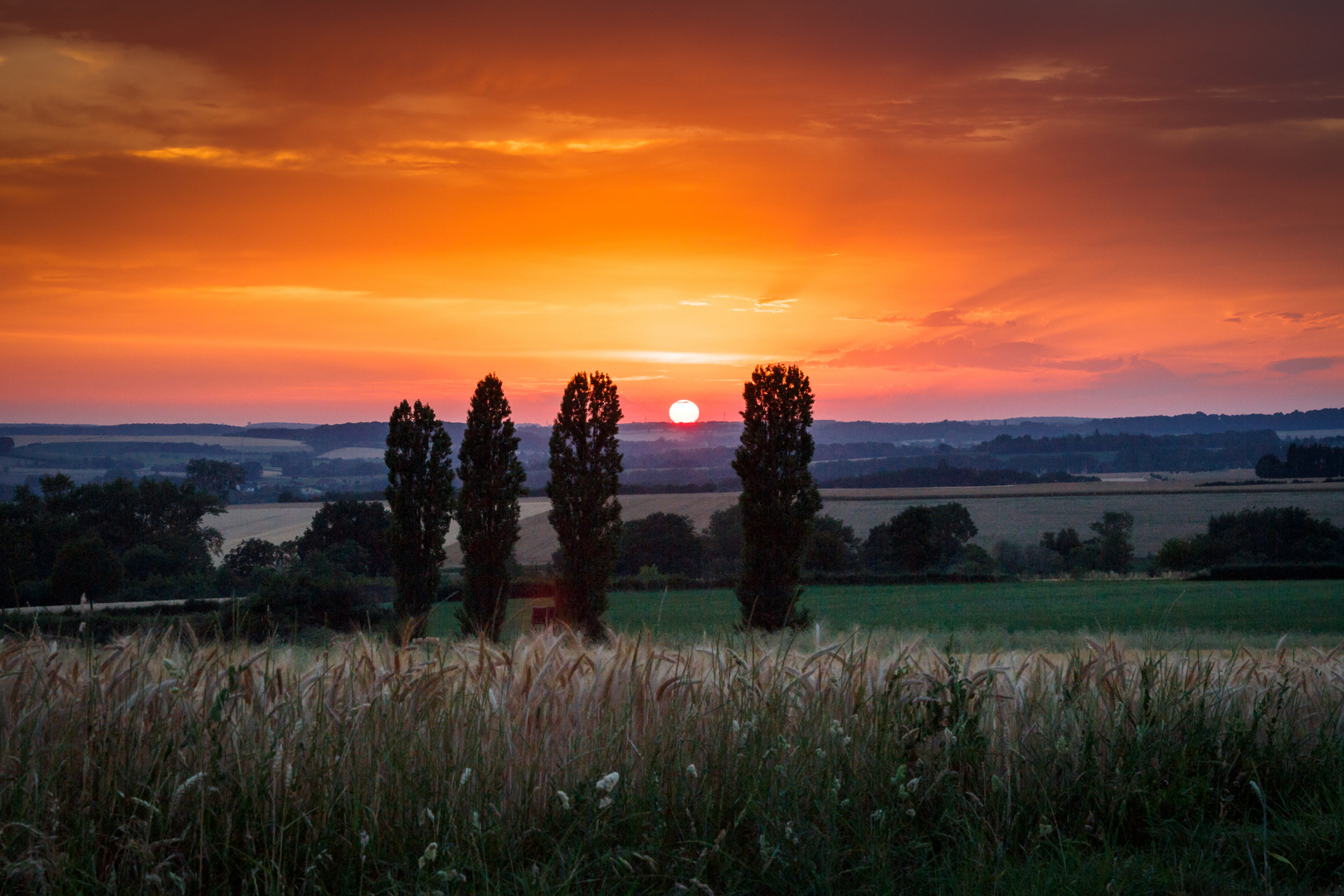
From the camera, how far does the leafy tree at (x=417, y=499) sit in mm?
29344

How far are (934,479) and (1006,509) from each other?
15.0m

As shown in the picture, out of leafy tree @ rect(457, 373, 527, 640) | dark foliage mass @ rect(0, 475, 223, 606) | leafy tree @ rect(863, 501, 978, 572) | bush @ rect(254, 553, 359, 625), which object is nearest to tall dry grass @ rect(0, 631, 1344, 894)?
leafy tree @ rect(457, 373, 527, 640)

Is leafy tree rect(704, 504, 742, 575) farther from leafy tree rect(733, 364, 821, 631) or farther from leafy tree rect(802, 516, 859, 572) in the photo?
leafy tree rect(733, 364, 821, 631)

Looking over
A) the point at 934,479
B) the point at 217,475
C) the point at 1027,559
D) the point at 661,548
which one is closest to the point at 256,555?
the point at 217,475

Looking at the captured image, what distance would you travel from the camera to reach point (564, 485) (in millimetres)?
28047

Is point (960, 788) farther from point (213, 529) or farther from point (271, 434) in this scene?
point (271, 434)

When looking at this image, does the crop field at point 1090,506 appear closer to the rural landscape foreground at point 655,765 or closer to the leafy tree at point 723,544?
the leafy tree at point 723,544

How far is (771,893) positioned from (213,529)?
6240cm

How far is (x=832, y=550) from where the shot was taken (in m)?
50.2

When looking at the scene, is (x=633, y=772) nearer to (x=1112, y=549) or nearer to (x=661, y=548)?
(x=661, y=548)

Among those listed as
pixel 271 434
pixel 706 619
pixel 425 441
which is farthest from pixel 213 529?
pixel 706 619

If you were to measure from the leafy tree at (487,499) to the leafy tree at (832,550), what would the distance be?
23.2m

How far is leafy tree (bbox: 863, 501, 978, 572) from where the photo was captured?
51.2 m

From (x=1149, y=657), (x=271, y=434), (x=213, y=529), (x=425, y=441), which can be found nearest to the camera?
(x=1149, y=657)
